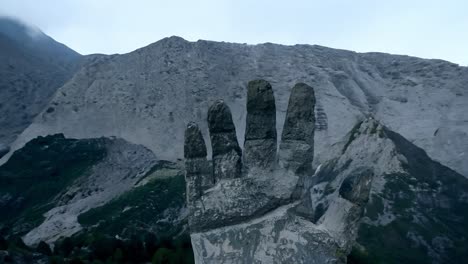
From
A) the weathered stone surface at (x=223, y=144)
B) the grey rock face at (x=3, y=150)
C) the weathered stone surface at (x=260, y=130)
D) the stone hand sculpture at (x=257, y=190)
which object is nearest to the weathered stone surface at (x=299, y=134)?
the stone hand sculpture at (x=257, y=190)

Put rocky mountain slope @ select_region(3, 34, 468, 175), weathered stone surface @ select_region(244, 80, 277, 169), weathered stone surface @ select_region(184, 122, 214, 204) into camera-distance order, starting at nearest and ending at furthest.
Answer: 1. weathered stone surface @ select_region(184, 122, 214, 204)
2. weathered stone surface @ select_region(244, 80, 277, 169)
3. rocky mountain slope @ select_region(3, 34, 468, 175)

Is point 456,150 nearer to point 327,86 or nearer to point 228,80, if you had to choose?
point 327,86

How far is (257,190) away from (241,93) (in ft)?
307

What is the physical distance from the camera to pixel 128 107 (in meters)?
100

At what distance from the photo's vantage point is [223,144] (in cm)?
1080

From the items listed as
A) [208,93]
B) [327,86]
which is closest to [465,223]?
[327,86]

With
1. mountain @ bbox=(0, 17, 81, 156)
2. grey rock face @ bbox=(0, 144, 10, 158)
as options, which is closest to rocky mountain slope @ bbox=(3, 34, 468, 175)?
grey rock face @ bbox=(0, 144, 10, 158)

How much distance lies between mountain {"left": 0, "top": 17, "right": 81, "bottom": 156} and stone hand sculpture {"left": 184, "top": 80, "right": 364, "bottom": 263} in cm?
8995

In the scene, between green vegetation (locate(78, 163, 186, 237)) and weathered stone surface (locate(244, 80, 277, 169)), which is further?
green vegetation (locate(78, 163, 186, 237))

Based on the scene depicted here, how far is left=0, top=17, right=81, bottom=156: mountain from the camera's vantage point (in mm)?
109250

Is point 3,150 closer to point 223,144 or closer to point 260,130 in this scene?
point 223,144

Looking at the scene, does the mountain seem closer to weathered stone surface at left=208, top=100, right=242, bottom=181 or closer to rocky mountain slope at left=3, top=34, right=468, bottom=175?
rocky mountain slope at left=3, top=34, right=468, bottom=175

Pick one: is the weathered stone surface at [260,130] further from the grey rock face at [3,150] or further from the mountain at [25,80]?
the mountain at [25,80]

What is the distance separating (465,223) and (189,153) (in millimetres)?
65988
